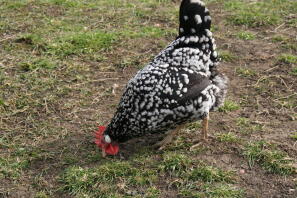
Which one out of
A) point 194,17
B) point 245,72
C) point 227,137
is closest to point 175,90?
point 194,17

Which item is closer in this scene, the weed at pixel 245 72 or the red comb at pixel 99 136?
the red comb at pixel 99 136

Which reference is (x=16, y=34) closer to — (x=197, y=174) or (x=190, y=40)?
(x=190, y=40)

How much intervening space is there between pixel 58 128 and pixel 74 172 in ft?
2.99

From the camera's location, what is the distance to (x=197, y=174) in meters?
4.31

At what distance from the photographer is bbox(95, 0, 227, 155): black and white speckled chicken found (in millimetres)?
4402

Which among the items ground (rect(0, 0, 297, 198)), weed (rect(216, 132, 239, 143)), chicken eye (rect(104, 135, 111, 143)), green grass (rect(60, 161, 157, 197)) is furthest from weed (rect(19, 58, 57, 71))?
weed (rect(216, 132, 239, 143))

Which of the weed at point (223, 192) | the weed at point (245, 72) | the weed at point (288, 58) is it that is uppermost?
the weed at point (288, 58)

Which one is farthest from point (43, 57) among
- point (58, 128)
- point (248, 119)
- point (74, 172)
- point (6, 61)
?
point (248, 119)

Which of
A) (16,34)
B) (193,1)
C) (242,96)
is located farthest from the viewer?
(16,34)

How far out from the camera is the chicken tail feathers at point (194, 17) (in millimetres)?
4551

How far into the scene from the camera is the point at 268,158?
14.6 feet

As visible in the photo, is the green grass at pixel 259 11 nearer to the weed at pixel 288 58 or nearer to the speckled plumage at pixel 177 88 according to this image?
the weed at pixel 288 58

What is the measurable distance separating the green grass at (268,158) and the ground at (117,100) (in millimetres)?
11

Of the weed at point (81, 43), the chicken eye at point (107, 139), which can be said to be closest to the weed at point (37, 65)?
the weed at point (81, 43)
